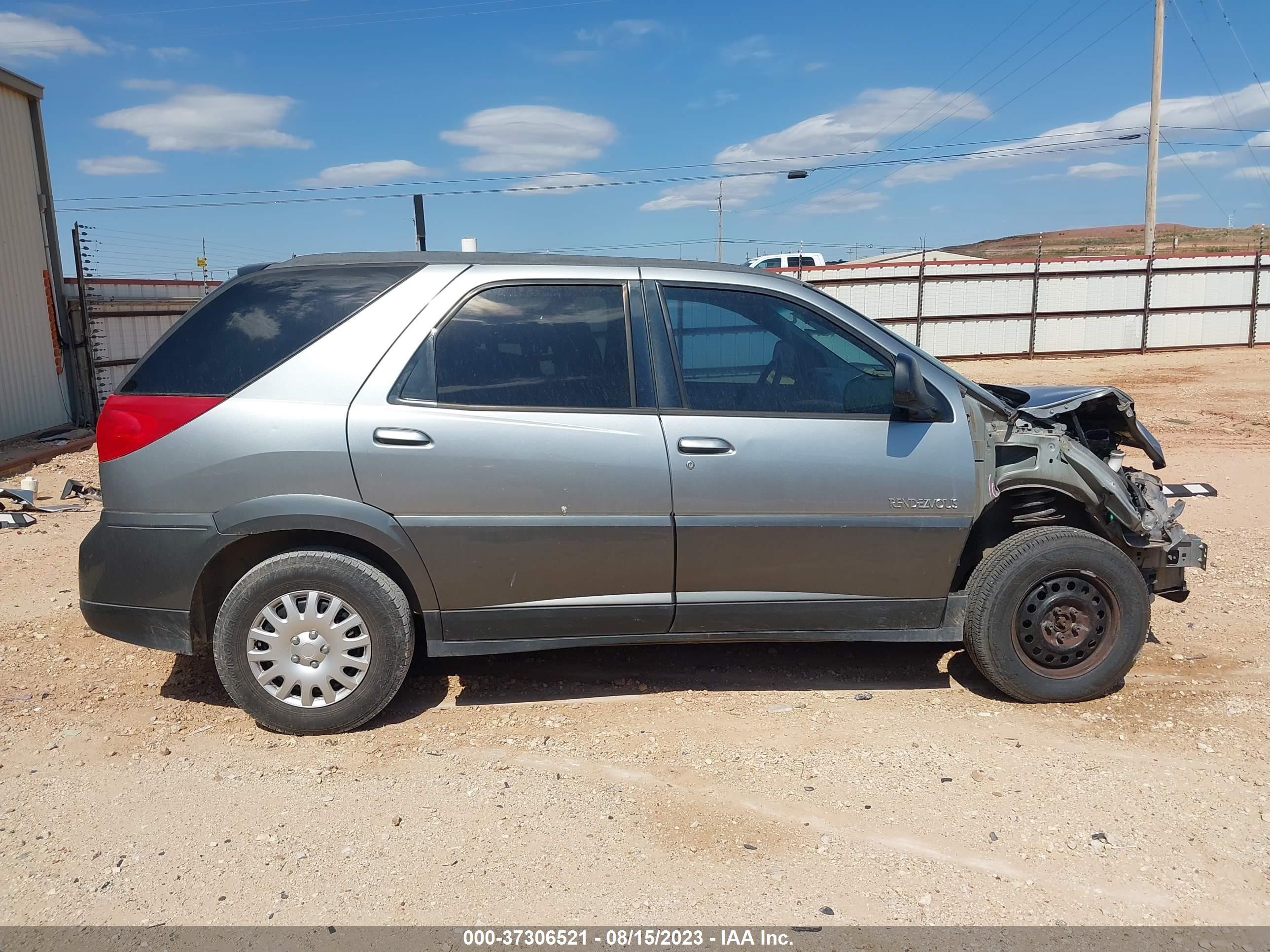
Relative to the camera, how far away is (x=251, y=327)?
3.89 metres

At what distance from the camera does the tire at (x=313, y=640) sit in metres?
3.80

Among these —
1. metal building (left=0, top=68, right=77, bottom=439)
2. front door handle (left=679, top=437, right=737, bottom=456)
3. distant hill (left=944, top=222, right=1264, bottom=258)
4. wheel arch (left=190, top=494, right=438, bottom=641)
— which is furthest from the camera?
distant hill (left=944, top=222, right=1264, bottom=258)

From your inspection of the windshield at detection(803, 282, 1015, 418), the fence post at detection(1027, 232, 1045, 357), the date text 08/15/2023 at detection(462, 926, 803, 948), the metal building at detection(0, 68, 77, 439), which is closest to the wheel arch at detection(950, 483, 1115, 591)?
the windshield at detection(803, 282, 1015, 418)

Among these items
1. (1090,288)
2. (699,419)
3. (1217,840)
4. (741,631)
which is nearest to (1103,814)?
(1217,840)

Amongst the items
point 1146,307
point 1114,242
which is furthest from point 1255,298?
point 1114,242

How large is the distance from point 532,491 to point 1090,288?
21.2m

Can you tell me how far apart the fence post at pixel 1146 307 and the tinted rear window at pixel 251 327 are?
22.2 metres

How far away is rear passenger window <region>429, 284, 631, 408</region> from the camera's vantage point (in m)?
3.87

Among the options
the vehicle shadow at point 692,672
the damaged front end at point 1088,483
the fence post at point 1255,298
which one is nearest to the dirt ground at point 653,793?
the vehicle shadow at point 692,672

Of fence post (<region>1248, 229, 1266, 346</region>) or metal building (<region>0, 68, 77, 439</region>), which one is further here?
fence post (<region>1248, 229, 1266, 346</region>)

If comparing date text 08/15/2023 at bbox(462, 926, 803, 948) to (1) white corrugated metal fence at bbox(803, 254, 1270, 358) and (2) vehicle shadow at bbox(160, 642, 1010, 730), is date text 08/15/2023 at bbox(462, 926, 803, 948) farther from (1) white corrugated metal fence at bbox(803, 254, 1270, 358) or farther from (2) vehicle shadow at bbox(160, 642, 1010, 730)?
(1) white corrugated metal fence at bbox(803, 254, 1270, 358)

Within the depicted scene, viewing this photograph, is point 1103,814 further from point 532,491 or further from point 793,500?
point 532,491

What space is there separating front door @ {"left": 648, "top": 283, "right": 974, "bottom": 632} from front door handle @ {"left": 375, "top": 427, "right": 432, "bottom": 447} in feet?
3.27

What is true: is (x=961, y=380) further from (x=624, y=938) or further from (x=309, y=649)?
(x=309, y=649)
